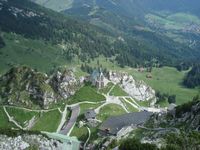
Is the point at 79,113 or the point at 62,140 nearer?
the point at 62,140

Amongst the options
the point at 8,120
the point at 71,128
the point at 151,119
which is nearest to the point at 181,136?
the point at 151,119

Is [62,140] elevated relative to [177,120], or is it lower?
lower

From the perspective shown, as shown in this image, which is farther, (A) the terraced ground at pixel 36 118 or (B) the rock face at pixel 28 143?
(A) the terraced ground at pixel 36 118

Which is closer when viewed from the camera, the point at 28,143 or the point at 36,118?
the point at 28,143

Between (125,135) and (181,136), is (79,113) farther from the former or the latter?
(181,136)

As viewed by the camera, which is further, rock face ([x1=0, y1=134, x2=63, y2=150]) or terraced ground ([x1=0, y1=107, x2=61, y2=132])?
terraced ground ([x1=0, y1=107, x2=61, y2=132])

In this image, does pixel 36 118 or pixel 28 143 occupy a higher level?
pixel 28 143

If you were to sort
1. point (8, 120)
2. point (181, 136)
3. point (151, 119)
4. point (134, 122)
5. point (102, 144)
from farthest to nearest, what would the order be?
point (8, 120) → point (134, 122) → point (151, 119) → point (102, 144) → point (181, 136)

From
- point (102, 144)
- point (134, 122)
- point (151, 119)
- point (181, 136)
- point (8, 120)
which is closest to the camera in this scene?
point (181, 136)
